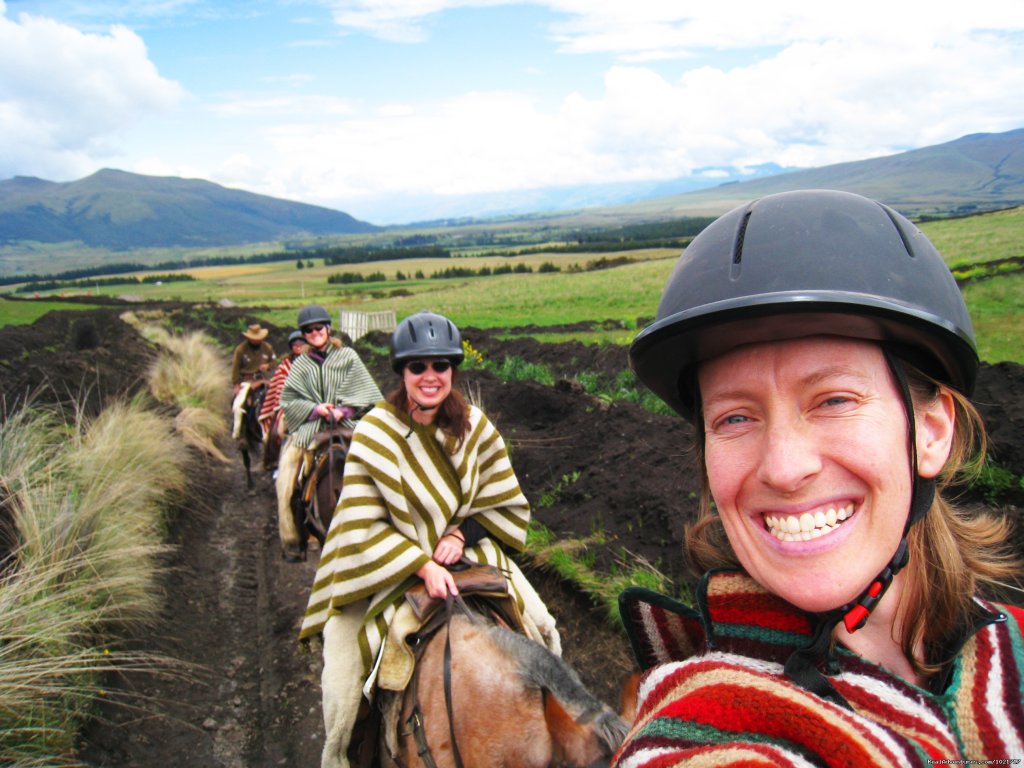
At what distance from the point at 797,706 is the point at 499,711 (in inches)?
80.3

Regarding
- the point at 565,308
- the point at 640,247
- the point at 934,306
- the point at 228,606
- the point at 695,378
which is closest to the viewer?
the point at 934,306

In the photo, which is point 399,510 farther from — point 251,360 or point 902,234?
point 251,360

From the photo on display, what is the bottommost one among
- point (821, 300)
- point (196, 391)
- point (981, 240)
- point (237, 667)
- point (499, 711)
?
point (237, 667)

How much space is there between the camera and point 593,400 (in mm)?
10422

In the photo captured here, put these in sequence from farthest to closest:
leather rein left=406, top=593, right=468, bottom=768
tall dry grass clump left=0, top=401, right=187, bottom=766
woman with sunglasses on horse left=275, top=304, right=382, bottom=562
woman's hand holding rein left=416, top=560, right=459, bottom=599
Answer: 1. woman with sunglasses on horse left=275, top=304, right=382, bottom=562
2. tall dry grass clump left=0, top=401, right=187, bottom=766
3. woman's hand holding rein left=416, top=560, right=459, bottom=599
4. leather rein left=406, top=593, right=468, bottom=768

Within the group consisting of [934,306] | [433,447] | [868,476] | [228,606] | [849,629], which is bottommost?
[228,606]

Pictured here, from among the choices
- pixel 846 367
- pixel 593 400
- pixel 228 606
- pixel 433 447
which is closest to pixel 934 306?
pixel 846 367

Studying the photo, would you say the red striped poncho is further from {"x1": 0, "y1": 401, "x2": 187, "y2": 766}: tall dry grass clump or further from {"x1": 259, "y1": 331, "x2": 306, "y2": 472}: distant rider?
{"x1": 0, "y1": 401, "x2": 187, "y2": 766}: tall dry grass clump

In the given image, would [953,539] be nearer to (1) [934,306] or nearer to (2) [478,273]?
(1) [934,306]

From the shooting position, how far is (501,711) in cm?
279

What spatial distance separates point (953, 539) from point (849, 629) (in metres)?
0.40

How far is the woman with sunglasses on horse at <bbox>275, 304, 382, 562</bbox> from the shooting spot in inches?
270

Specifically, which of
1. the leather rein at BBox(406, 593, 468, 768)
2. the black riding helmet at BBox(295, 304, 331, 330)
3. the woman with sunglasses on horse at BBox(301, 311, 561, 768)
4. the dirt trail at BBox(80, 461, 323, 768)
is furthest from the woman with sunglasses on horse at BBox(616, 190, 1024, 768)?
the black riding helmet at BBox(295, 304, 331, 330)

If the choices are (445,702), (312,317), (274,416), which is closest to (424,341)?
(445,702)
